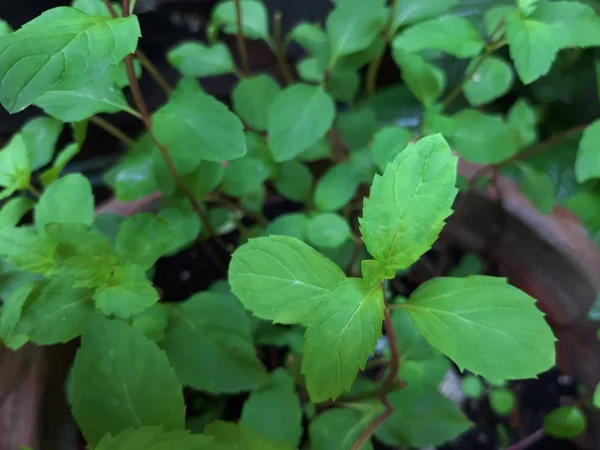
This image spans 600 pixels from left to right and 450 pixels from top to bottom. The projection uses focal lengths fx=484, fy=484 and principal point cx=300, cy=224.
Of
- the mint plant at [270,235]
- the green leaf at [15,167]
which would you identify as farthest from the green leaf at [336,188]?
the green leaf at [15,167]

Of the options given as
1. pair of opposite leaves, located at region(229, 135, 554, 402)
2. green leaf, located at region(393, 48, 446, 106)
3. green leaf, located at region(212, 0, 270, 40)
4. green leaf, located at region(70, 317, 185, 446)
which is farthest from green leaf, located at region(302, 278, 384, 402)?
green leaf, located at region(212, 0, 270, 40)

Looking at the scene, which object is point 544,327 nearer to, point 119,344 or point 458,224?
point 119,344

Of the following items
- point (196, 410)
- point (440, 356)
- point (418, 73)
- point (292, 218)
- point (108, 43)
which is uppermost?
point (108, 43)

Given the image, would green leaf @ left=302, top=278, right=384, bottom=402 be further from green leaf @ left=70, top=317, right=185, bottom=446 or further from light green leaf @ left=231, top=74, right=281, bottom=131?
light green leaf @ left=231, top=74, right=281, bottom=131

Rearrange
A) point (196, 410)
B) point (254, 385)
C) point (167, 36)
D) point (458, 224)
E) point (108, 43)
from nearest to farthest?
1. point (108, 43)
2. point (254, 385)
3. point (196, 410)
4. point (458, 224)
5. point (167, 36)

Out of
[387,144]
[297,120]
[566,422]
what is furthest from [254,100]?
[566,422]

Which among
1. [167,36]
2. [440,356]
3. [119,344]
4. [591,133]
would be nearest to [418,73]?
[591,133]

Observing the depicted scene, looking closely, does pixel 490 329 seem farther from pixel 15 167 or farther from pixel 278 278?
pixel 15 167
